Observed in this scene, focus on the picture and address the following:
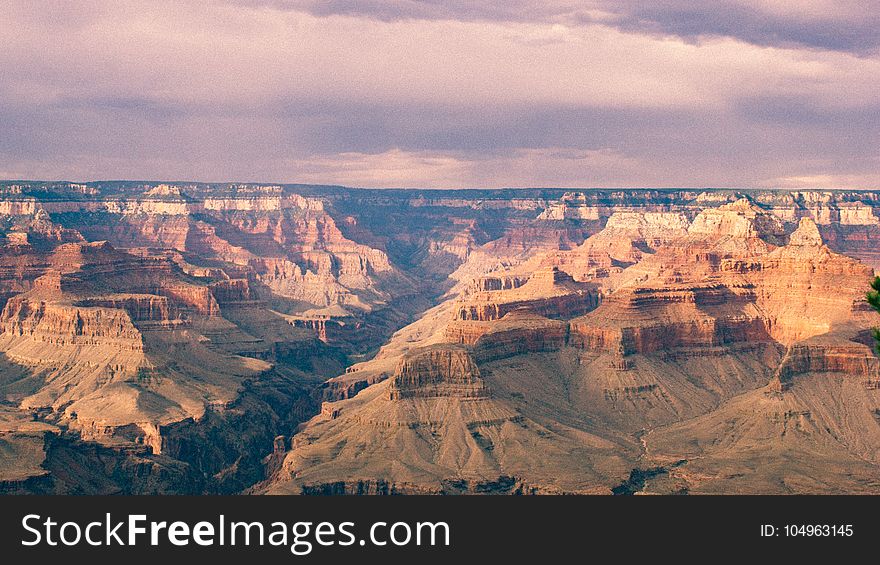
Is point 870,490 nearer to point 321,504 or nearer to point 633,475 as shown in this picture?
point 633,475

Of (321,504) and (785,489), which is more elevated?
(321,504)

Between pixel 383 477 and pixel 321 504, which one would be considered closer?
pixel 321 504

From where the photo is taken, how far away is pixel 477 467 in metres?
200

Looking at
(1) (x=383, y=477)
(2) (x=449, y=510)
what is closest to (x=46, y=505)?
(2) (x=449, y=510)

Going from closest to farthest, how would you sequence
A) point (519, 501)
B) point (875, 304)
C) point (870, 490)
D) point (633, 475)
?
point (875, 304) → point (519, 501) → point (870, 490) → point (633, 475)

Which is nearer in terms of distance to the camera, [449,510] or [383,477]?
[449,510]

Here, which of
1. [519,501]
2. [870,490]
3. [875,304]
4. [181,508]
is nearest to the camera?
[875,304]

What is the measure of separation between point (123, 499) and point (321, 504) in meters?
12.3

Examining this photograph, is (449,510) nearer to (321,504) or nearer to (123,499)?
→ (321,504)

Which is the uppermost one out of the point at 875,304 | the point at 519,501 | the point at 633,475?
the point at 875,304

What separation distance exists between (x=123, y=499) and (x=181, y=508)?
15.8ft

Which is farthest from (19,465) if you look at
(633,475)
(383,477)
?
(633,475)

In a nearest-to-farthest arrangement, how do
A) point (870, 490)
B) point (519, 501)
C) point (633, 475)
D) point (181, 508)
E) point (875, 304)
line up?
point (875, 304) → point (181, 508) → point (519, 501) → point (870, 490) → point (633, 475)

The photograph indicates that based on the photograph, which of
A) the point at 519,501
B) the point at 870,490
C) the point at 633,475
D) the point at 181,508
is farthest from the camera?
the point at 633,475
